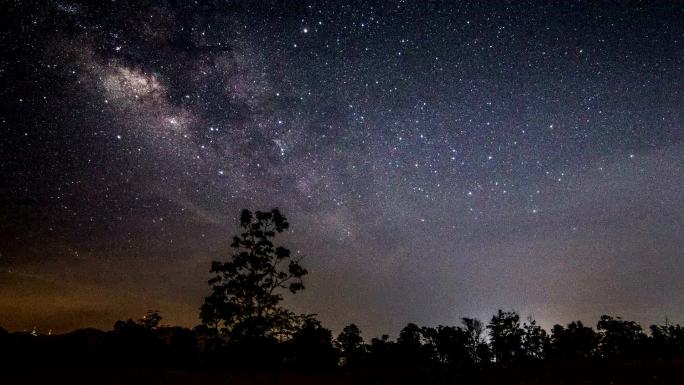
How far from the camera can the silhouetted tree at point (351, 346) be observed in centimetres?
4278

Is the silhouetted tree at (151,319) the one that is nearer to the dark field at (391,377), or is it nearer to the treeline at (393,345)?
the treeline at (393,345)

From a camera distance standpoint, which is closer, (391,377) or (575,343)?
(391,377)

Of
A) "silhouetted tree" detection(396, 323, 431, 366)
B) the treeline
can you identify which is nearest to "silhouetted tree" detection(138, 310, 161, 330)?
the treeline

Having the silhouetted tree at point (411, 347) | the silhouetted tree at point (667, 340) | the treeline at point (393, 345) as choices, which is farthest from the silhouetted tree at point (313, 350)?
the silhouetted tree at point (667, 340)

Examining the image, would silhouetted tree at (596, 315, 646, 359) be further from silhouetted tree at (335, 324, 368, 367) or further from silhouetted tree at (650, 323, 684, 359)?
silhouetted tree at (335, 324, 368, 367)

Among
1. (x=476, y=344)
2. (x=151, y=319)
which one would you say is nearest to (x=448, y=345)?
(x=476, y=344)

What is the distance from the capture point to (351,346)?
145 feet

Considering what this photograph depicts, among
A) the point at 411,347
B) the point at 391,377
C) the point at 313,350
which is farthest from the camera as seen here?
the point at 411,347

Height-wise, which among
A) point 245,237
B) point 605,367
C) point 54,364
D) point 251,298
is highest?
point 245,237

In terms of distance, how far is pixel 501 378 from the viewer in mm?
19141

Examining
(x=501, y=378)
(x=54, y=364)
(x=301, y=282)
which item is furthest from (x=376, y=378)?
(x=54, y=364)

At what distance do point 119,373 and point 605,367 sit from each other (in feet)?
80.7

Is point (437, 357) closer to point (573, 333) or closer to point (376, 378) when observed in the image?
point (573, 333)

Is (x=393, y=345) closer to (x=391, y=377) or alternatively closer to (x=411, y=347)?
(x=411, y=347)
